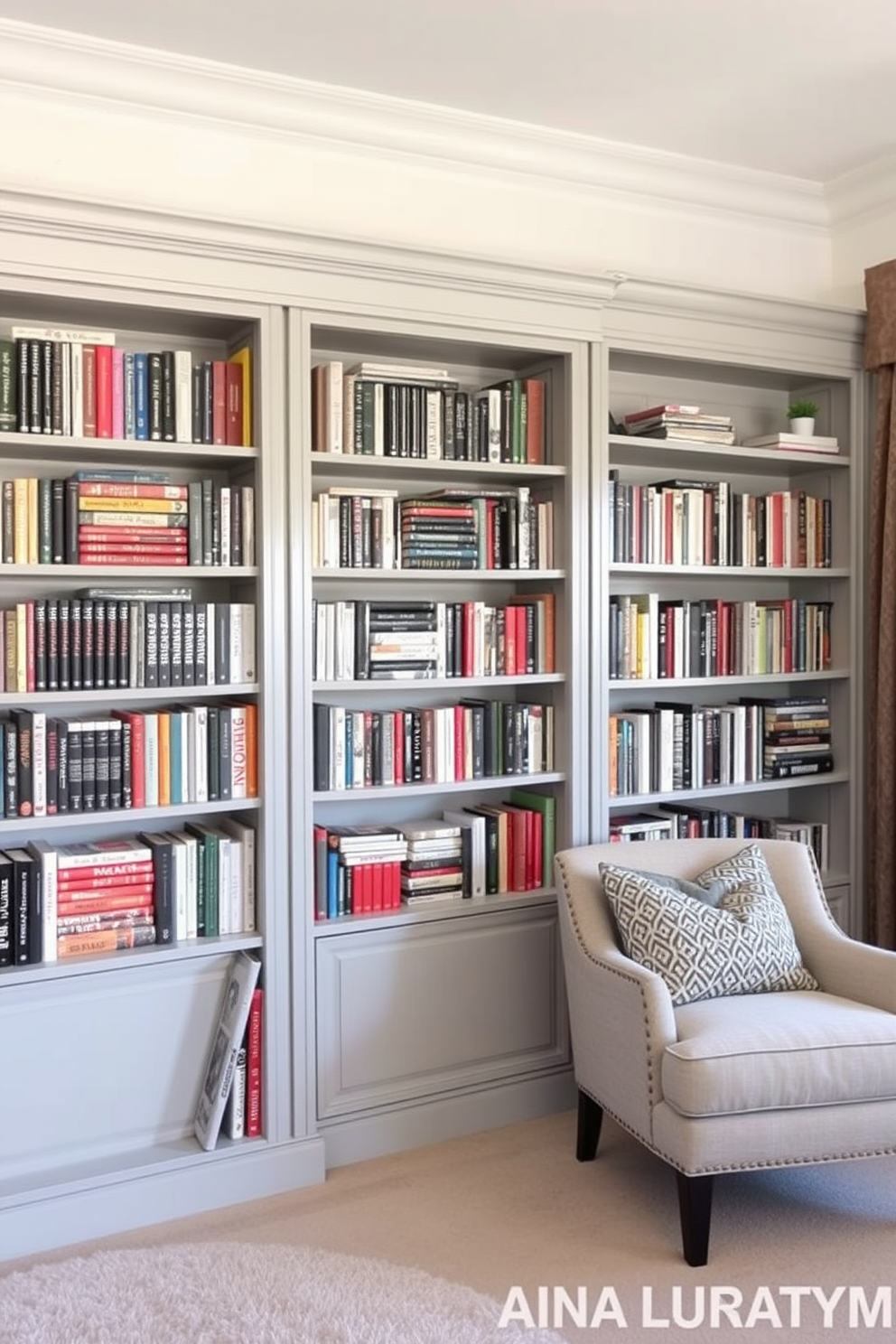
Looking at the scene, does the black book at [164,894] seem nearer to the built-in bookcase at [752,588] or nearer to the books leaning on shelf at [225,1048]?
the books leaning on shelf at [225,1048]

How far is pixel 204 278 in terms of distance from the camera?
9.18 ft

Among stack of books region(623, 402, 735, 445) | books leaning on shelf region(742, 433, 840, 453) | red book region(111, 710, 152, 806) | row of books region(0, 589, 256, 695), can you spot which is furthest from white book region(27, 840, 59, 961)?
books leaning on shelf region(742, 433, 840, 453)

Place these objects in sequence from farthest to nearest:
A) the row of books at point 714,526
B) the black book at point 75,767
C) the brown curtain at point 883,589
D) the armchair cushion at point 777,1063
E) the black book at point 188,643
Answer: the brown curtain at point 883,589 < the row of books at point 714,526 < the black book at point 188,643 < the black book at point 75,767 < the armchair cushion at point 777,1063

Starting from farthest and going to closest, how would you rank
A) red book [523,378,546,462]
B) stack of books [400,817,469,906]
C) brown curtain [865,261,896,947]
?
brown curtain [865,261,896,947], red book [523,378,546,462], stack of books [400,817,469,906]

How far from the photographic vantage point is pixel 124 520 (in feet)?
9.21

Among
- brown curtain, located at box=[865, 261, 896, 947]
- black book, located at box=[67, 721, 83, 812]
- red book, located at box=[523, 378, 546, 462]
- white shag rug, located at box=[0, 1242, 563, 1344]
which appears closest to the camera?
white shag rug, located at box=[0, 1242, 563, 1344]

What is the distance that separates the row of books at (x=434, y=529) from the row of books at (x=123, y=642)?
0.31m

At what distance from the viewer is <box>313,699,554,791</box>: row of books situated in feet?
10.1

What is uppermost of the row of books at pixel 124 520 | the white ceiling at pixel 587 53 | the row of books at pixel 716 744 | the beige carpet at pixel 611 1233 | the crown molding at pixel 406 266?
the white ceiling at pixel 587 53

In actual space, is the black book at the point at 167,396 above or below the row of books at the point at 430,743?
above

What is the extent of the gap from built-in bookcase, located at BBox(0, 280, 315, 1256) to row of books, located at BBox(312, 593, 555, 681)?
19cm

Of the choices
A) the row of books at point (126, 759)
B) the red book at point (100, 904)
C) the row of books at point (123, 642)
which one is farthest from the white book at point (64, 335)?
the red book at point (100, 904)

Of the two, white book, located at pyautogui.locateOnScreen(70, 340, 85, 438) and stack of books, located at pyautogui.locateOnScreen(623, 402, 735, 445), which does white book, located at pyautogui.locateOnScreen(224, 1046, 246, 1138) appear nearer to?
white book, located at pyautogui.locateOnScreen(70, 340, 85, 438)

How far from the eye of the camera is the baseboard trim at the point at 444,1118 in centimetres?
306
